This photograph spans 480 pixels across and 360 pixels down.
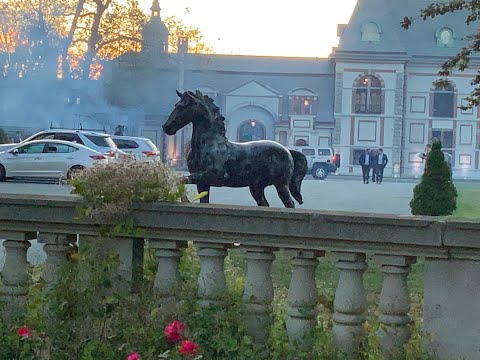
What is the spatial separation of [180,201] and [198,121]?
6496 millimetres

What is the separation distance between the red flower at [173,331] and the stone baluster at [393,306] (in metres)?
0.95

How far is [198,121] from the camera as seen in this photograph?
37.6 feet

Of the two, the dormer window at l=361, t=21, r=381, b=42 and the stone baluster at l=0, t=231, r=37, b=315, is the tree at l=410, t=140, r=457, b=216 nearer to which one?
the stone baluster at l=0, t=231, r=37, b=315

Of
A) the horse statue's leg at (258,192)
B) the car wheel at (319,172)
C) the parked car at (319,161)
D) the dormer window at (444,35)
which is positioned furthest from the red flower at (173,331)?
the dormer window at (444,35)

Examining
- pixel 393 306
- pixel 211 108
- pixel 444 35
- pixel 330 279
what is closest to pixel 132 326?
pixel 393 306

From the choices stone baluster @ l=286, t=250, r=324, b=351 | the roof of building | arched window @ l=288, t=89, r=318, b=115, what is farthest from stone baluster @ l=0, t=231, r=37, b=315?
arched window @ l=288, t=89, r=318, b=115

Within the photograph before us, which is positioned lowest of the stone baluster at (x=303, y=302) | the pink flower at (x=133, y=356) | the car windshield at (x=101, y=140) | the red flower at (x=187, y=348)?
the pink flower at (x=133, y=356)

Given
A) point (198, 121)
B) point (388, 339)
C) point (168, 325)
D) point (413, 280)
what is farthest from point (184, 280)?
point (198, 121)

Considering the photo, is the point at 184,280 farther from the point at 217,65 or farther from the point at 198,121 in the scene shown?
the point at 217,65

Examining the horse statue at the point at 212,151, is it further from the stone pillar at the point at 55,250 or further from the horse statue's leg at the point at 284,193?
the stone pillar at the point at 55,250

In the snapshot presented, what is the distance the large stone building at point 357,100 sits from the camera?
75.1 m

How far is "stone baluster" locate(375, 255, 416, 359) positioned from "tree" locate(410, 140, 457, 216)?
14808mm

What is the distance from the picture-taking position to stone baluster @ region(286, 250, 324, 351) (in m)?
4.57

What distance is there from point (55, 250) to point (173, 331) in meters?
0.89
